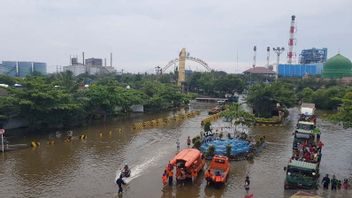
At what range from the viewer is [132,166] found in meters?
27.0

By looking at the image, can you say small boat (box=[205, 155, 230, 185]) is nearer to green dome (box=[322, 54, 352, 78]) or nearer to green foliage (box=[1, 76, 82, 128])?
green foliage (box=[1, 76, 82, 128])

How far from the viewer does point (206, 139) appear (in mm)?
33625

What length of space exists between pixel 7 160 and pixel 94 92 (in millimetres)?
18593

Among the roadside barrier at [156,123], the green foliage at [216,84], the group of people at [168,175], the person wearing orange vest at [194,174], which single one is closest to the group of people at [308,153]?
the person wearing orange vest at [194,174]

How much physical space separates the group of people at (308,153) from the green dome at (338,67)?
7367 cm

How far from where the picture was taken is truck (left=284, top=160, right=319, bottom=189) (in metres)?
21.7

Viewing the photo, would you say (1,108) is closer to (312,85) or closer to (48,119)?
(48,119)

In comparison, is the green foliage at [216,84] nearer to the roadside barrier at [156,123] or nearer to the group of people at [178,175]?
the roadside barrier at [156,123]

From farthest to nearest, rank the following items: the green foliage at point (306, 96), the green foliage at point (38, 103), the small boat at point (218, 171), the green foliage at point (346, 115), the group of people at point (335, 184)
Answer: the green foliage at point (306, 96), the green foliage at point (38, 103), the green foliage at point (346, 115), the group of people at point (335, 184), the small boat at point (218, 171)

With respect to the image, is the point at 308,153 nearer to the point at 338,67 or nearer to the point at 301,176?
the point at 301,176

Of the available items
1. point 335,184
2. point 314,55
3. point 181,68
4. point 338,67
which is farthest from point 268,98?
point 314,55

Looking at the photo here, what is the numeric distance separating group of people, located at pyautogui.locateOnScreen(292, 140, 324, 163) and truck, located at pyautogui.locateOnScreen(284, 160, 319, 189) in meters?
2.20

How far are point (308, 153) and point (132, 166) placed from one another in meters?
12.8

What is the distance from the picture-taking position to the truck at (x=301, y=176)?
21719 mm
